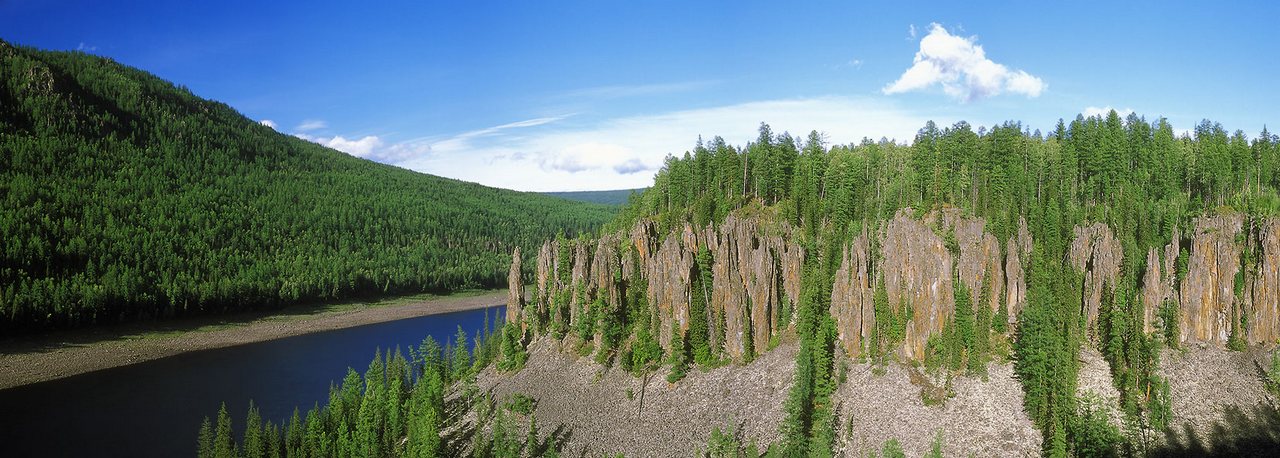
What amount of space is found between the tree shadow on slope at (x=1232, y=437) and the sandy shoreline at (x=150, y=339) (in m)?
150

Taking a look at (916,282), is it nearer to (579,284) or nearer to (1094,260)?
(1094,260)

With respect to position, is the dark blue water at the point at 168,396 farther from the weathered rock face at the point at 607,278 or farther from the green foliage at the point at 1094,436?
the green foliage at the point at 1094,436

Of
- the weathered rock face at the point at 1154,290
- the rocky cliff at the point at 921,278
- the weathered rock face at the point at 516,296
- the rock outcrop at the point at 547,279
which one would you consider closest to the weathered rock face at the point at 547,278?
the rock outcrop at the point at 547,279

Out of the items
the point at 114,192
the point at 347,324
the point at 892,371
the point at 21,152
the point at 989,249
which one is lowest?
the point at 347,324

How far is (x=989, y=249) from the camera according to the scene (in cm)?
7456

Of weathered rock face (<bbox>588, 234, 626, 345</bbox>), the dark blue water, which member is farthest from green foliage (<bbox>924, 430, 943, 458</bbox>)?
the dark blue water

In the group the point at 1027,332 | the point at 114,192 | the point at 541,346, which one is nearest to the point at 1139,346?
the point at 1027,332

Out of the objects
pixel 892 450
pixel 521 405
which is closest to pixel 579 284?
pixel 521 405

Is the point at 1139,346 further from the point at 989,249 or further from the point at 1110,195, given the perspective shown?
the point at 1110,195

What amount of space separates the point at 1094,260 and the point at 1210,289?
404 inches

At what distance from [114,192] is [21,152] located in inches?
1061

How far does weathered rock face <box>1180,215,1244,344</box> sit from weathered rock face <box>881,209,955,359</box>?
23.4 metres

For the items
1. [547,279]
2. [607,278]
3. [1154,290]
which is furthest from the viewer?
[547,279]

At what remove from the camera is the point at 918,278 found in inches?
2859
